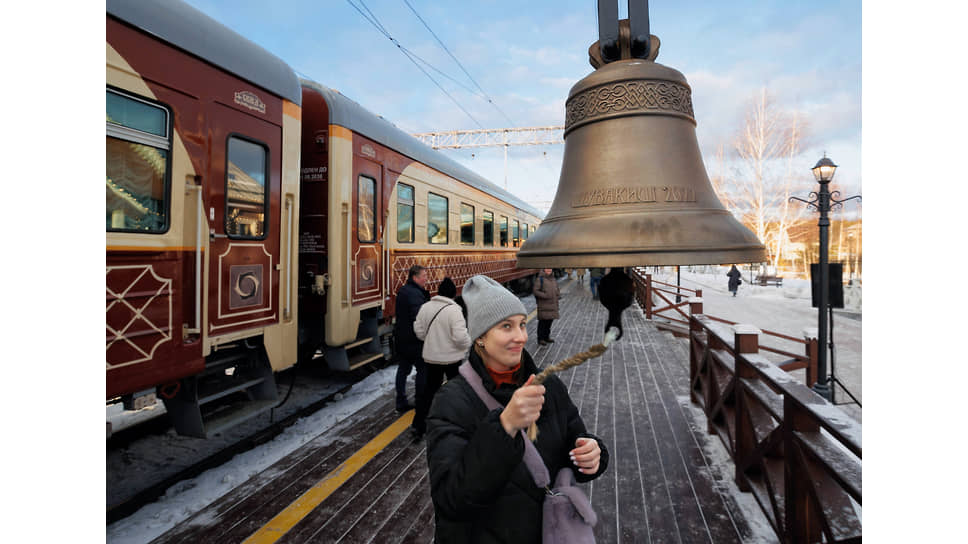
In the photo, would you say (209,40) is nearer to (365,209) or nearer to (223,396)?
(365,209)

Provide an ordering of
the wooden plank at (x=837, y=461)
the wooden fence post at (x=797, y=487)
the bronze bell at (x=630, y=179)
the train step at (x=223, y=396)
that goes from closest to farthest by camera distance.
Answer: the bronze bell at (x=630, y=179) → the wooden plank at (x=837, y=461) → the wooden fence post at (x=797, y=487) → the train step at (x=223, y=396)

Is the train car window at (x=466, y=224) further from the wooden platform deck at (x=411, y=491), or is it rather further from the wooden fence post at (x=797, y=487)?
the wooden fence post at (x=797, y=487)

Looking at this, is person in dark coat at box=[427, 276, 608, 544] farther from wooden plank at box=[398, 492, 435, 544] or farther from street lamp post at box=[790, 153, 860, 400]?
street lamp post at box=[790, 153, 860, 400]

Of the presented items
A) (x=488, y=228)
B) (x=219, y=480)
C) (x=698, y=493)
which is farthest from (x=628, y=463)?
(x=488, y=228)

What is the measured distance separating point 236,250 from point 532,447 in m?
3.48

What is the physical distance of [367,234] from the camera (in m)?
5.88

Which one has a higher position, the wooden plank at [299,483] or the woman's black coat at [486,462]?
the woman's black coat at [486,462]

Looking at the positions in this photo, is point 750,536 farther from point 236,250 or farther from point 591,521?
point 236,250

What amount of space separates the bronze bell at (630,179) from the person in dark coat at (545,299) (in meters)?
5.83

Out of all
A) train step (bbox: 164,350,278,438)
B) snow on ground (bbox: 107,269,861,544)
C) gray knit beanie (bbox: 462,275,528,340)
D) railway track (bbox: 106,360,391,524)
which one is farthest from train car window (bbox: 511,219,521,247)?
gray knit beanie (bbox: 462,275,528,340)

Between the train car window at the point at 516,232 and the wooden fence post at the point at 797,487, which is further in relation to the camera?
the train car window at the point at 516,232

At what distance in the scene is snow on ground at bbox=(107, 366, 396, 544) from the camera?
2803mm

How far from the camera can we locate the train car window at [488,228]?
11.0 m


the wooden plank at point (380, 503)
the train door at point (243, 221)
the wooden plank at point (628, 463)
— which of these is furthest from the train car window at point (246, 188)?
the wooden plank at point (628, 463)
